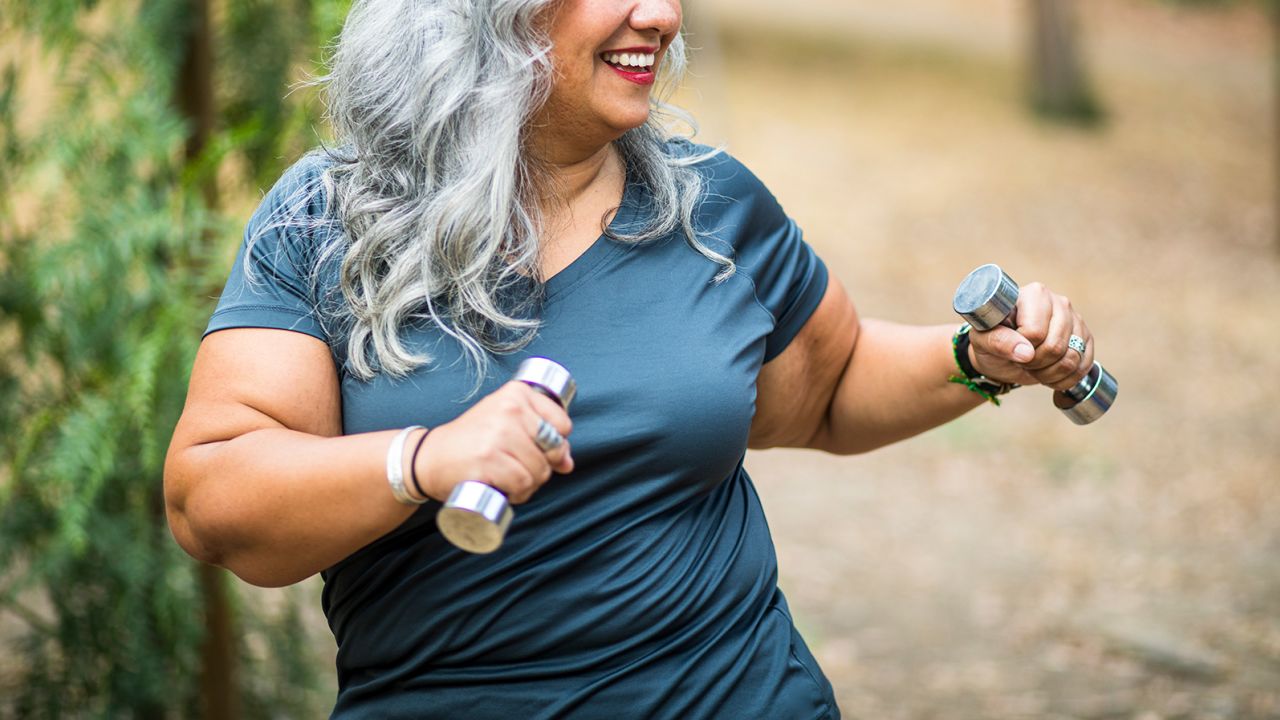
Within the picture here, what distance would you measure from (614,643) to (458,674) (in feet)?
0.70

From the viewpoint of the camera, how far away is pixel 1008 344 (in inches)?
73.5

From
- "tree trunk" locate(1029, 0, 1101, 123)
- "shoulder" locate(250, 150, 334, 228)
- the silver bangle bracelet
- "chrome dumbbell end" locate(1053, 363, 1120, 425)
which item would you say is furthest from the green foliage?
"tree trunk" locate(1029, 0, 1101, 123)

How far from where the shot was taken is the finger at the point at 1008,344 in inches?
73.1

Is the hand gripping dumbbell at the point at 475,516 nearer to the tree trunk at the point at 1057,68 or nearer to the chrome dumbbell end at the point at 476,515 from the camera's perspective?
the chrome dumbbell end at the point at 476,515

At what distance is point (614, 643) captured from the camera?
1759 mm

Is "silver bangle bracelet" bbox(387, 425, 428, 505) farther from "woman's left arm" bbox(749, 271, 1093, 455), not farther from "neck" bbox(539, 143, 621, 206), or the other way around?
"woman's left arm" bbox(749, 271, 1093, 455)

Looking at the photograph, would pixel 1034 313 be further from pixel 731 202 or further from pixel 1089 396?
pixel 731 202

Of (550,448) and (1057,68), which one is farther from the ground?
(550,448)

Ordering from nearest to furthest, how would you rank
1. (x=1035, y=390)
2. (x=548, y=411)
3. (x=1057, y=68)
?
1. (x=548, y=411)
2. (x=1035, y=390)
3. (x=1057, y=68)

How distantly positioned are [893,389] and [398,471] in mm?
1011

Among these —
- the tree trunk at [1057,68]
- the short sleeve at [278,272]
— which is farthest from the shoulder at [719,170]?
the tree trunk at [1057,68]

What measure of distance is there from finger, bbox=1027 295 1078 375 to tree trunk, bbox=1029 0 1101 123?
13569 mm

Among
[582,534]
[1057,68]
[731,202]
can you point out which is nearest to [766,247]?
[731,202]

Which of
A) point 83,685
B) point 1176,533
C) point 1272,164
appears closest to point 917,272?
point 1176,533
